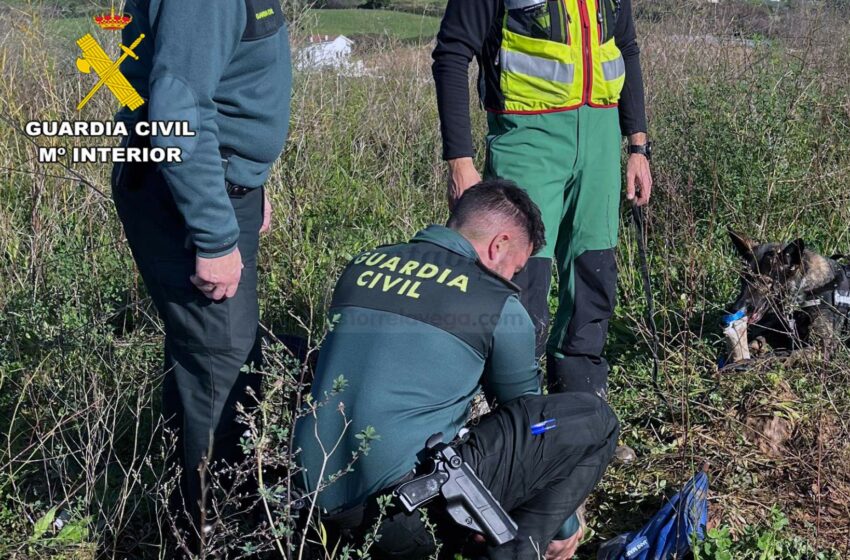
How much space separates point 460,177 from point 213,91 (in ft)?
3.79

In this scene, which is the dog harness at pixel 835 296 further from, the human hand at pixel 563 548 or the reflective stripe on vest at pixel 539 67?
the human hand at pixel 563 548

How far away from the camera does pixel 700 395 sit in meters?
3.68

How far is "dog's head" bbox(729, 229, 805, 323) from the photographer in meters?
3.86

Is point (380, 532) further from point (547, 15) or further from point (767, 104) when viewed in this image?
point (767, 104)

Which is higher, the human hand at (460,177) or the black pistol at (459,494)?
the human hand at (460,177)

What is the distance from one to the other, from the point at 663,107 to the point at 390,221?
1.91 metres

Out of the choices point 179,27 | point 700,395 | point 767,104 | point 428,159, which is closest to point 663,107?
point 767,104

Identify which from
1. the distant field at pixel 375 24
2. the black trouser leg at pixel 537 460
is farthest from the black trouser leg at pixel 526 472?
the distant field at pixel 375 24

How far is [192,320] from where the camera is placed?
101 inches

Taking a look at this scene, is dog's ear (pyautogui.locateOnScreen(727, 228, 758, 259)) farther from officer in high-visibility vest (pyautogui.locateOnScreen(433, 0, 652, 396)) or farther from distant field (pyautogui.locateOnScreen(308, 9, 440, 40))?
distant field (pyautogui.locateOnScreen(308, 9, 440, 40))

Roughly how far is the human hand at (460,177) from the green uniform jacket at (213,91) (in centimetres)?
74

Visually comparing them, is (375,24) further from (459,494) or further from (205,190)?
(459,494)

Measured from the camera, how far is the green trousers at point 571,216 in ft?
10.5

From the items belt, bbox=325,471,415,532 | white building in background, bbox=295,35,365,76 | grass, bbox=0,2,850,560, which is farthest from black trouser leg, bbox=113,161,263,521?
white building in background, bbox=295,35,365,76
